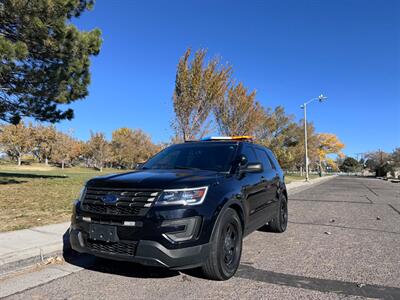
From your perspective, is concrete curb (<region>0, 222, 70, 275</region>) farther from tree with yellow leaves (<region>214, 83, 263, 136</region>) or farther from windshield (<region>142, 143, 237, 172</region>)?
tree with yellow leaves (<region>214, 83, 263, 136</region>)

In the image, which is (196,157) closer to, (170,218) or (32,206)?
(170,218)

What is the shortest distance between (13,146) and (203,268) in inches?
2995

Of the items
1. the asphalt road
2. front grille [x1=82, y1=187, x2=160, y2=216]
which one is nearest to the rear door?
the asphalt road

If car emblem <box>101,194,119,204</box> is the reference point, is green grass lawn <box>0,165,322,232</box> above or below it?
below

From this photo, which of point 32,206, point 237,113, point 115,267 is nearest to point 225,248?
point 115,267

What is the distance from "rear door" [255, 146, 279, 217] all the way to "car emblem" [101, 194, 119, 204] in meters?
2.96

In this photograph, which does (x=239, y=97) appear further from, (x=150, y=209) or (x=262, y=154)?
(x=150, y=209)

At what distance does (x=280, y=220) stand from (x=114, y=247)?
440cm

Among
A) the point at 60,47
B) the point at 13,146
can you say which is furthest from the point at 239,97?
the point at 13,146

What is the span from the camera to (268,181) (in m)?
6.70

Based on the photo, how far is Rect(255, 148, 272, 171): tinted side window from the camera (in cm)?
681

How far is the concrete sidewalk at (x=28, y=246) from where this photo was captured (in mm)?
5059

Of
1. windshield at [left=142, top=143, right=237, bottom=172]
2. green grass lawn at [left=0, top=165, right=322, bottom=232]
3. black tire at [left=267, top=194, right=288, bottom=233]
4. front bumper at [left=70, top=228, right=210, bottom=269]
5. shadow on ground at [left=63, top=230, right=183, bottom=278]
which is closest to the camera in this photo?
front bumper at [left=70, top=228, right=210, bottom=269]

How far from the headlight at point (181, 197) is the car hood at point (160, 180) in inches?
2.4
